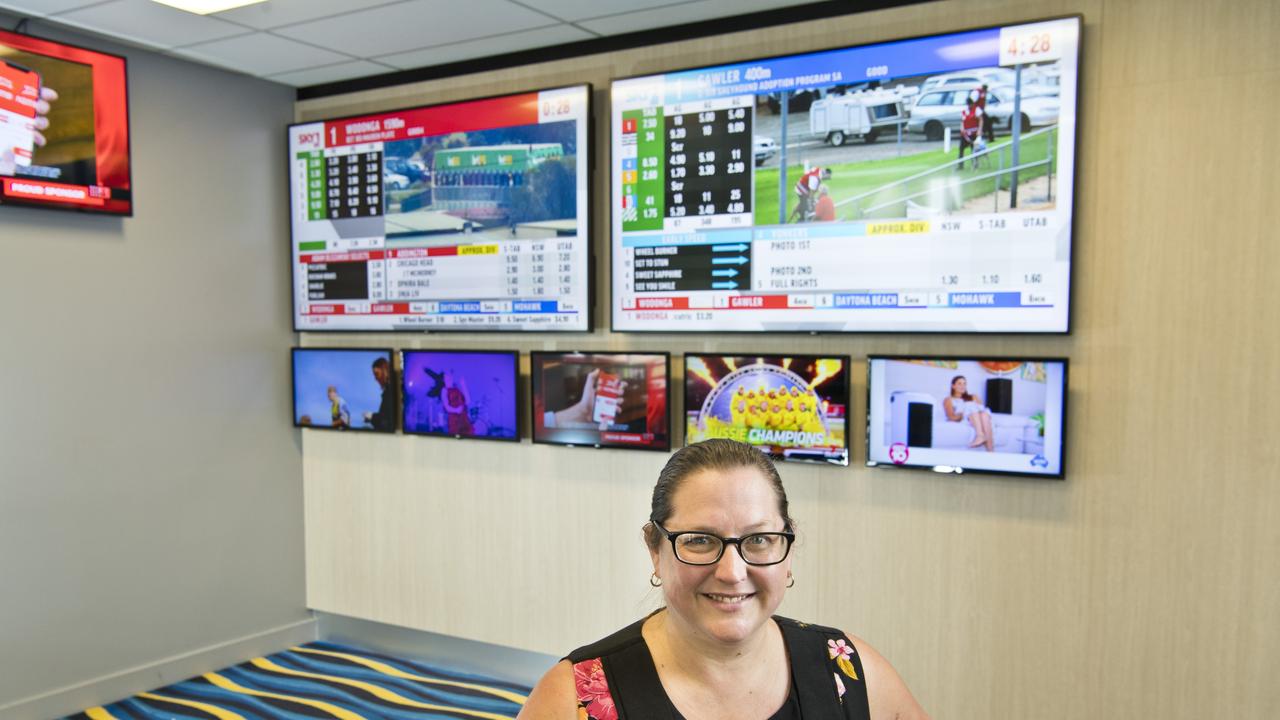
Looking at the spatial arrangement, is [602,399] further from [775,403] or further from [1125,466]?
[1125,466]

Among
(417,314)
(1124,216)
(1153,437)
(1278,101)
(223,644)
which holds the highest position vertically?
(1278,101)

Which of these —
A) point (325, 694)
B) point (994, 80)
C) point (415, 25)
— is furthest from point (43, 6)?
point (994, 80)

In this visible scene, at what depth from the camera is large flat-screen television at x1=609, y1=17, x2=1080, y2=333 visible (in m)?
3.06

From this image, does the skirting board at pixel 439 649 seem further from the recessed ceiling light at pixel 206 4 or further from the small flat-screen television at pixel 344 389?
the recessed ceiling light at pixel 206 4

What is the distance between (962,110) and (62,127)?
3453 mm

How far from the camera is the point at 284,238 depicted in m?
4.75

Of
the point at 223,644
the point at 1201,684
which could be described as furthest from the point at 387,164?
the point at 1201,684

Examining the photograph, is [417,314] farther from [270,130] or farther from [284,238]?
[270,130]

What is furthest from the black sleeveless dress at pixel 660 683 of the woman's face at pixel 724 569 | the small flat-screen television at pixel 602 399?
the small flat-screen television at pixel 602 399

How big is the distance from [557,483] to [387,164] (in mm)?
1688

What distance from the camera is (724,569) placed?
1.44 metres

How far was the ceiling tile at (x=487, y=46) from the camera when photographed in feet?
12.6

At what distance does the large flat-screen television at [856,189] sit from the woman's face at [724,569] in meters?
1.95

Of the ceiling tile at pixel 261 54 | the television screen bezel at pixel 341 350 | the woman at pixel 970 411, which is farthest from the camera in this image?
the television screen bezel at pixel 341 350
